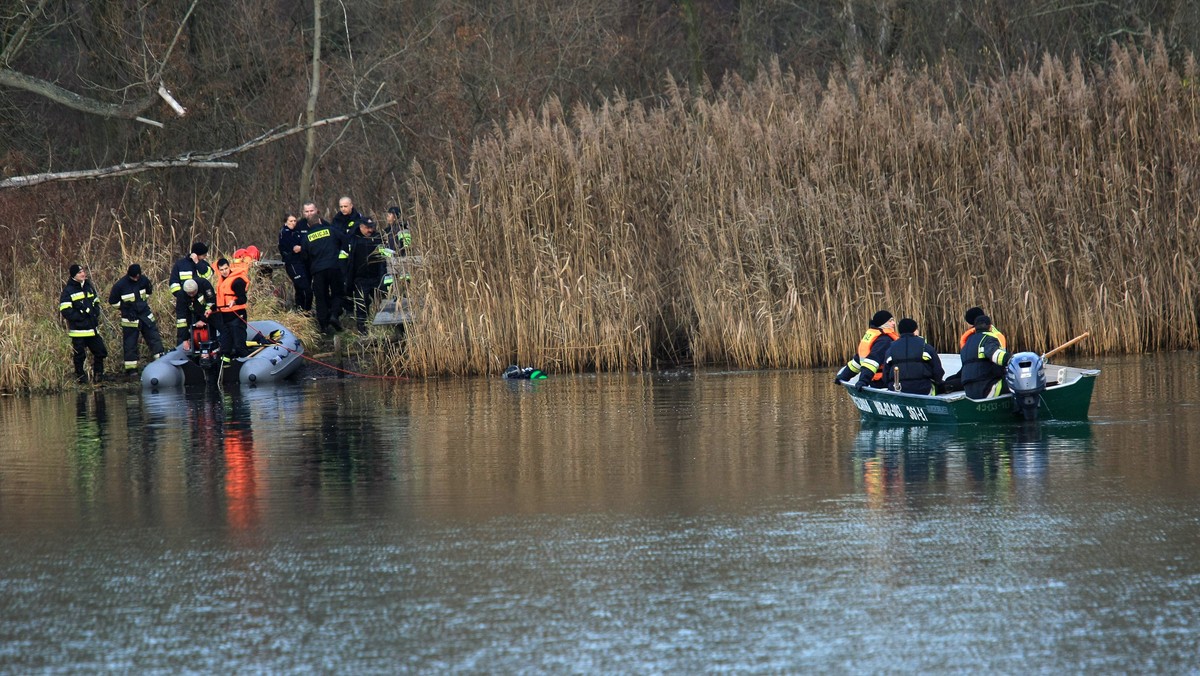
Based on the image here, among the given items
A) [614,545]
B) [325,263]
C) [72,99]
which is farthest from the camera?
[72,99]

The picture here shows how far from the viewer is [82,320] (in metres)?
21.5

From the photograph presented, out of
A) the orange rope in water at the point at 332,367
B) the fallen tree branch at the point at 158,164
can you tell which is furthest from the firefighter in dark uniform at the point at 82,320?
the fallen tree branch at the point at 158,164

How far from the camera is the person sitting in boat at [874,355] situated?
14508 millimetres

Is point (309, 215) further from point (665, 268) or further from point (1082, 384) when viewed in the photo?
point (1082, 384)

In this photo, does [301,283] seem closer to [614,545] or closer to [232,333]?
[232,333]

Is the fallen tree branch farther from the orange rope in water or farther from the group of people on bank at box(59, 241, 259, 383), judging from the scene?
the orange rope in water

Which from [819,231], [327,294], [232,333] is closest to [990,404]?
[819,231]

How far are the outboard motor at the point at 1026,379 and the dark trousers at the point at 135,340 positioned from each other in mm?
13362

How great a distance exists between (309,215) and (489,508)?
1355 centimetres

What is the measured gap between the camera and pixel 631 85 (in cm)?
3438

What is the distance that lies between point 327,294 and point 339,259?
0.86 metres

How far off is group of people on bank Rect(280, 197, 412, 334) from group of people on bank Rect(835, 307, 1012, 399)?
9.66 metres

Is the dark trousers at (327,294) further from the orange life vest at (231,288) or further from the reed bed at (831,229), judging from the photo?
the reed bed at (831,229)

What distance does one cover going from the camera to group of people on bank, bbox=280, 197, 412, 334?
23000 mm
